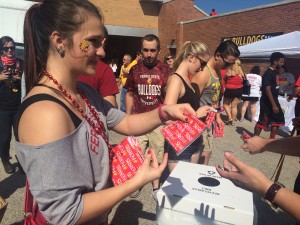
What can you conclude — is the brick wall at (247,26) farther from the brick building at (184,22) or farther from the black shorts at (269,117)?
the black shorts at (269,117)

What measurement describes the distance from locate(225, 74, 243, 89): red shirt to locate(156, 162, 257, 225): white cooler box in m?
6.37

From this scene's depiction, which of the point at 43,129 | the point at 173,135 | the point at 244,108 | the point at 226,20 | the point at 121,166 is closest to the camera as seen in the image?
the point at 43,129

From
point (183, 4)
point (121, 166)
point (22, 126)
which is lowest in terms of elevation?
point (121, 166)

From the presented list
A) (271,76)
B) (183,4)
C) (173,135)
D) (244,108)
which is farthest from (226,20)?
(173,135)

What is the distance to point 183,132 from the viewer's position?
1.60m

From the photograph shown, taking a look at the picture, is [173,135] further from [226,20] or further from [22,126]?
[226,20]

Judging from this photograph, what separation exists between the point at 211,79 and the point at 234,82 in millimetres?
4890

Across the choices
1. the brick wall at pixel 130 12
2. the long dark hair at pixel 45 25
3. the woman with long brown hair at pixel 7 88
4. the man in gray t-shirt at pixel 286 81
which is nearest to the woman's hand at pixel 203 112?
the long dark hair at pixel 45 25

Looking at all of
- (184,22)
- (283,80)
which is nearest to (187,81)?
(283,80)

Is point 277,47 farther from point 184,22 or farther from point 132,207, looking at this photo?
point 184,22

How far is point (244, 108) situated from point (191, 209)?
7110 mm

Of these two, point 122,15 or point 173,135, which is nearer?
point 173,135

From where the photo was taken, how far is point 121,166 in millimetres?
1352

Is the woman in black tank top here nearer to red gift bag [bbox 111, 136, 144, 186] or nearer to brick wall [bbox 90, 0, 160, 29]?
red gift bag [bbox 111, 136, 144, 186]
